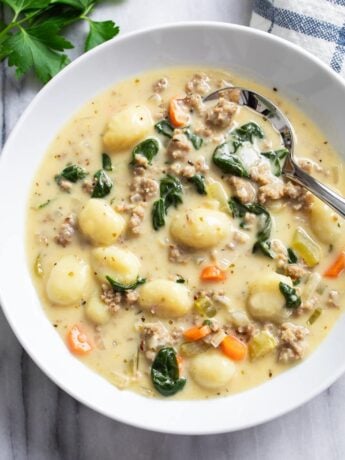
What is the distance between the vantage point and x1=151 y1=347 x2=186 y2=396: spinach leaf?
12.2ft

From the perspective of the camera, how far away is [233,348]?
375cm

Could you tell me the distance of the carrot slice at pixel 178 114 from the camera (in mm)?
3943

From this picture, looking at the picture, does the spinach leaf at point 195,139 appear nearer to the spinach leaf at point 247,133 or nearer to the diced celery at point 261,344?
the spinach leaf at point 247,133

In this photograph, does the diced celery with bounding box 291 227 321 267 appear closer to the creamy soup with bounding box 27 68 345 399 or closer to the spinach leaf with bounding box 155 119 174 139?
the creamy soup with bounding box 27 68 345 399

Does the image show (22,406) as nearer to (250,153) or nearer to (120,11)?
(250,153)

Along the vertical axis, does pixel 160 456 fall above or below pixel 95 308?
below

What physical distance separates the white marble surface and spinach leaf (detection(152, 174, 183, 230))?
1.04 m

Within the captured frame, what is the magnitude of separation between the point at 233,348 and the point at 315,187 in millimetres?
931

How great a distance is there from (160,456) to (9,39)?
97.3 inches

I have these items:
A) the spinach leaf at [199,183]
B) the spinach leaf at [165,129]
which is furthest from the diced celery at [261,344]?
the spinach leaf at [165,129]

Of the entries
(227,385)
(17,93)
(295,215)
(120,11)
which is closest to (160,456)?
(227,385)

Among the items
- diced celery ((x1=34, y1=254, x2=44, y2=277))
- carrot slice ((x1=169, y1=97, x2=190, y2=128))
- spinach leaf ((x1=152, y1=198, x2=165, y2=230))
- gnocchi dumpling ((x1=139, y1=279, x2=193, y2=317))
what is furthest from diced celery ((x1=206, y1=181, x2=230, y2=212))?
diced celery ((x1=34, y1=254, x2=44, y2=277))

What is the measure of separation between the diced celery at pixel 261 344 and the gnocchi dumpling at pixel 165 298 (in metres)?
0.38

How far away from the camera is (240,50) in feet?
13.1
